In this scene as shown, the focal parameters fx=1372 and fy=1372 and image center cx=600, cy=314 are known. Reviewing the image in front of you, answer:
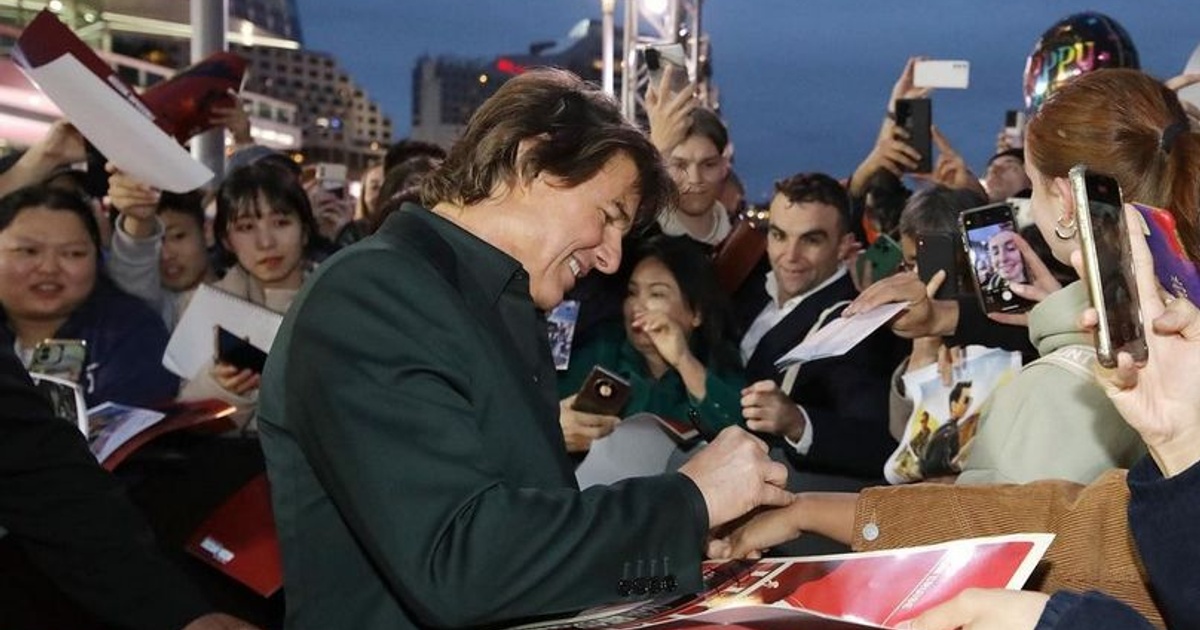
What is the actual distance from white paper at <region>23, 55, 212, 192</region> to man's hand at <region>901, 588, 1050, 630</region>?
3247mm

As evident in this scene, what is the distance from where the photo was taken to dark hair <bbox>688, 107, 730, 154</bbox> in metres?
5.45

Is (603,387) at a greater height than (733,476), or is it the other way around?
(733,476)

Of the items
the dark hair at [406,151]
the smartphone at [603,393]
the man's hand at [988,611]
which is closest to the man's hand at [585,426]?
the smartphone at [603,393]

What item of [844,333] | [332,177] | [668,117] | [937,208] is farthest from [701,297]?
[332,177]

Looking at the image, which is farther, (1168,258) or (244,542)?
(244,542)

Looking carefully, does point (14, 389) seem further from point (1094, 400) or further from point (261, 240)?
point (261, 240)

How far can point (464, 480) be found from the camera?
1.72 meters

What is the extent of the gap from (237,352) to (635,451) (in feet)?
4.22

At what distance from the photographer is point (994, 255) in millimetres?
3137

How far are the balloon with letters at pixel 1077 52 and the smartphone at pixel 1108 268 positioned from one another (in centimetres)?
425

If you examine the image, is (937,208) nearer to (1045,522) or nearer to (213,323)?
(213,323)

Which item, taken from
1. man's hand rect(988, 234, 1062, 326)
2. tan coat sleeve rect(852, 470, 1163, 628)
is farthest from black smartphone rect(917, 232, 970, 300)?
tan coat sleeve rect(852, 470, 1163, 628)

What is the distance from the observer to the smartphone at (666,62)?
17.8 ft

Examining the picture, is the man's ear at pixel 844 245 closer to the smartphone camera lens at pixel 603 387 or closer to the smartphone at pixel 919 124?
the smartphone at pixel 919 124
